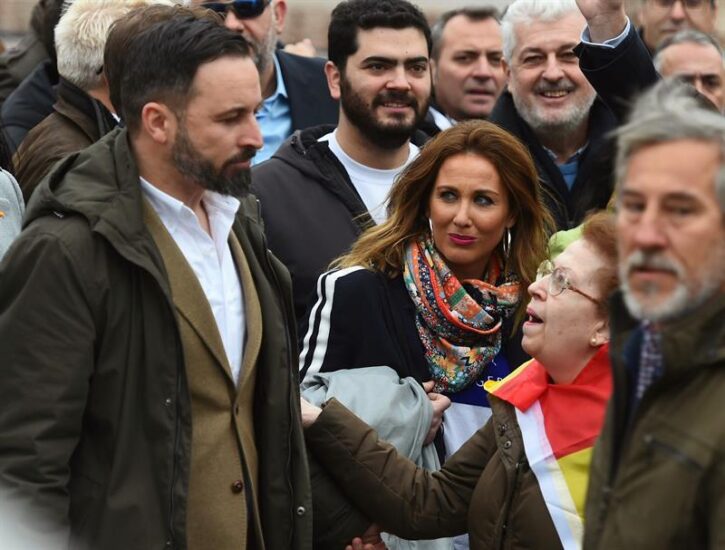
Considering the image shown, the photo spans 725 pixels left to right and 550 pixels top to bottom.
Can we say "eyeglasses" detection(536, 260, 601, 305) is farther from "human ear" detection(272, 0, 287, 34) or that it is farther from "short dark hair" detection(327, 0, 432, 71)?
"human ear" detection(272, 0, 287, 34)

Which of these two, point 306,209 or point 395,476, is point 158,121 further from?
point 306,209

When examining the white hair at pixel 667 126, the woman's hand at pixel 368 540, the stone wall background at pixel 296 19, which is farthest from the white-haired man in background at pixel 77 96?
the stone wall background at pixel 296 19

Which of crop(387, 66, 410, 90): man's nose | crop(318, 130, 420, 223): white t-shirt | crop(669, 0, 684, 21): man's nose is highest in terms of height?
crop(669, 0, 684, 21): man's nose

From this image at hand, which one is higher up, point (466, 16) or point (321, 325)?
point (466, 16)

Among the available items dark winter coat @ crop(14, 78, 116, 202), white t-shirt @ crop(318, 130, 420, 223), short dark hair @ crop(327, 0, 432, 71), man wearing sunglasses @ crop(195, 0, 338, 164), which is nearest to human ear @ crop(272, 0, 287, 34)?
man wearing sunglasses @ crop(195, 0, 338, 164)

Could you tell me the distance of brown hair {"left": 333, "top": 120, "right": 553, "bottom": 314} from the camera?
198 inches

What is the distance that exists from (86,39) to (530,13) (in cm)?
192

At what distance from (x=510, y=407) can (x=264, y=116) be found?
11.0 feet

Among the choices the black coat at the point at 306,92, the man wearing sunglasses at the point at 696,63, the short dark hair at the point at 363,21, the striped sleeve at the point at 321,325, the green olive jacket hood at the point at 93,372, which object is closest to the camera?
the green olive jacket hood at the point at 93,372

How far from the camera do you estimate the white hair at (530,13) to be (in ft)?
21.3

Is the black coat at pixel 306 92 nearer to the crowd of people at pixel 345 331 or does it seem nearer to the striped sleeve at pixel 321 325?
the crowd of people at pixel 345 331

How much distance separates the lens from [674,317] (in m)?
2.67

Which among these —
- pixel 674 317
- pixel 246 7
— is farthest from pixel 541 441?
pixel 246 7

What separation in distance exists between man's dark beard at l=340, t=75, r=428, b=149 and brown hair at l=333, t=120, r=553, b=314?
86cm
